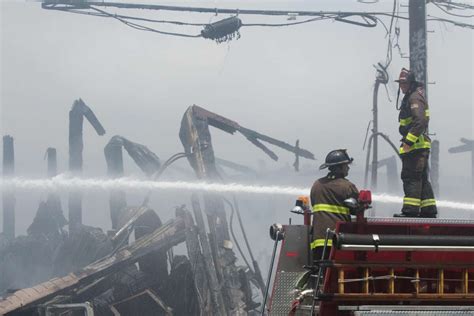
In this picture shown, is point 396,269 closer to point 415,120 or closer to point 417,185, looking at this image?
point 417,185

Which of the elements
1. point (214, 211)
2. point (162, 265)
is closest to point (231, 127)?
point (214, 211)

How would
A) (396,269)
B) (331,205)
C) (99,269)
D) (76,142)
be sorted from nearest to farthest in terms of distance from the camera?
(396,269)
(331,205)
(99,269)
(76,142)

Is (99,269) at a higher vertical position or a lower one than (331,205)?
lower

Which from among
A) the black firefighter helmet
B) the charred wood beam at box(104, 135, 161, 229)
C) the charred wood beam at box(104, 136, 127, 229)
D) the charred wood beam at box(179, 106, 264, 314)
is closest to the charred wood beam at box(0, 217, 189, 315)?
the charred wood beam at box(179, 106, 264, 314)

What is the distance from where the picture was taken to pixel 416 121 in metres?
9.61

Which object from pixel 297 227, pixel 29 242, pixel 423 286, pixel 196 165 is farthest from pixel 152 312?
pixel 423 286

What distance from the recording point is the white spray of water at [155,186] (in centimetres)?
2088

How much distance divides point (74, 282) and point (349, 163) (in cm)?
1192

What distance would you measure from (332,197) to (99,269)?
40.0 ft

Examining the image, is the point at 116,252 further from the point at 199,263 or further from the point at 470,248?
the point at 470,248

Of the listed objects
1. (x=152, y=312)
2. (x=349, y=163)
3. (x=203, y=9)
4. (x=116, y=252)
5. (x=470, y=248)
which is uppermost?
(x=203, y=9)

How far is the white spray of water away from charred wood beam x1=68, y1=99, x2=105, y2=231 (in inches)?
18.7

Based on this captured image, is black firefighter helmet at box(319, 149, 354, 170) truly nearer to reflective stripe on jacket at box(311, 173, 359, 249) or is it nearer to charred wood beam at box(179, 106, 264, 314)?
reflective stripe on jacket at box(311, 173, 359, 249)

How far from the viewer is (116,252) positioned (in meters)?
19.9
